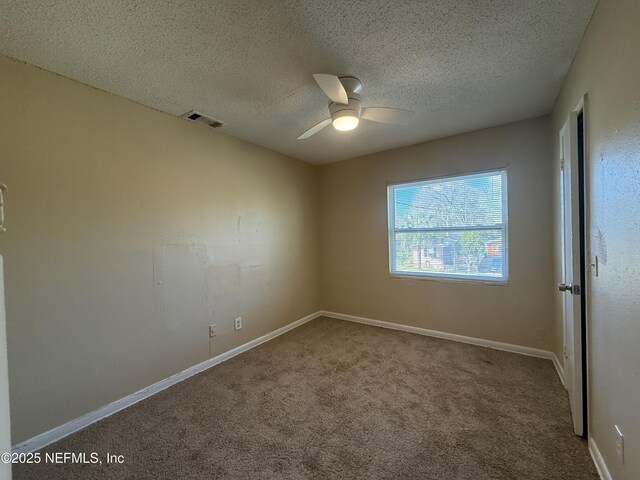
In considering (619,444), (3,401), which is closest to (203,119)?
(3,401)

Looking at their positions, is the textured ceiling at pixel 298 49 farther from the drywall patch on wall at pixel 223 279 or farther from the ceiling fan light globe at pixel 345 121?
the drywall patch on wall at pixel 223 279

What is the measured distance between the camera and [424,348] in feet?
9.78

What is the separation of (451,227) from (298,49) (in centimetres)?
251

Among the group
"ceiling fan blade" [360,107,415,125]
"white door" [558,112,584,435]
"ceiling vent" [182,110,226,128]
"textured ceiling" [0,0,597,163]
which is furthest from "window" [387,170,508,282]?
"ceiling vent" [182,110,226,128]

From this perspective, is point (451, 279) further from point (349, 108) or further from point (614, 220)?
point (349, 108)

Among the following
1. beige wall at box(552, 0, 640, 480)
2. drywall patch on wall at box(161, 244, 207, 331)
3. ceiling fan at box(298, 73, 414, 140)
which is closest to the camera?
beige wall at box(552, 0, 640, 480)

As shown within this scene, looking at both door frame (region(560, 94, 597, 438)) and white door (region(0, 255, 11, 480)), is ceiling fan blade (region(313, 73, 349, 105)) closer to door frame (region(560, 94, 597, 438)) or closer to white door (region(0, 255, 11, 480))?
door frame (region(560, 94, 597, 438))

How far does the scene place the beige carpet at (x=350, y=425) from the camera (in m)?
→ 1.50

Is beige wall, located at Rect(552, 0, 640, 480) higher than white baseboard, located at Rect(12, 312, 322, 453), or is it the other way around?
beige wall, located at Rect(552, 0, 640, 480)

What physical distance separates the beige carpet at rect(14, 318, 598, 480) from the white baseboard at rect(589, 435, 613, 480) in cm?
4

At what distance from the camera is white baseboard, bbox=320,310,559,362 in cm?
273

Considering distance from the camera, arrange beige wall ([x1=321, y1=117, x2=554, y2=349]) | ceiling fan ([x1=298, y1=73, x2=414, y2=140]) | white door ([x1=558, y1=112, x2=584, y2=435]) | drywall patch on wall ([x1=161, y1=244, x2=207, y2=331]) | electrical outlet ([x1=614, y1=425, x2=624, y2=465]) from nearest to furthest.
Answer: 1. electrical outlet ([x1=614, y1=425, x2=624, y2=465])
2. white door ([x1=558, y1=112, x2=584, y2=435])
3. ceiling fan ([x1=298, y1=73, x2=414, y2=140])
4. drywall patch on wall ([x1=161, y1=244, x2=207, y2=331])
5. beige wall ([x1=321, y1=117, x2=554, y2=349])

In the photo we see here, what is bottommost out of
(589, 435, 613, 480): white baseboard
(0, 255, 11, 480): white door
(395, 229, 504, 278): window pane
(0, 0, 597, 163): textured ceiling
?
(589, 435, 613, 480): white baseboard

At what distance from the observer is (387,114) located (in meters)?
2.03
